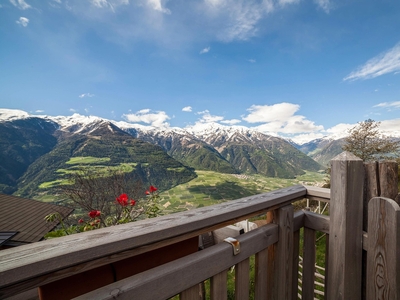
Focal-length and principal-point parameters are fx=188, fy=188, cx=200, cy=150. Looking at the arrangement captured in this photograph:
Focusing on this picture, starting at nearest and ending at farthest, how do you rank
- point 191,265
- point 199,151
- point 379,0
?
point 191,265 < point 379,0 < point 199,151

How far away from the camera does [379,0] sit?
6.38 meters

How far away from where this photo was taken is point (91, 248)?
526mm

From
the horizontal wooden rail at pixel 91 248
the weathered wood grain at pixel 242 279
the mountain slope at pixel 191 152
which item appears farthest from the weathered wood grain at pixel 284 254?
the mountain slope at pixel 191 152

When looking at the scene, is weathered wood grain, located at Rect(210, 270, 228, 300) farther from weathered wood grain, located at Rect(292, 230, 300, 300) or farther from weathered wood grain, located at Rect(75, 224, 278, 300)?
weathered wood grain, located at Rect(292, 230, 300, 300)

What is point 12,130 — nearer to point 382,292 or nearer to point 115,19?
point 115,19

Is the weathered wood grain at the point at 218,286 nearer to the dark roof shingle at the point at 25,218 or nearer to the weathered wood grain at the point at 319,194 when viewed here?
the weathered wood grain at the point at 319,194

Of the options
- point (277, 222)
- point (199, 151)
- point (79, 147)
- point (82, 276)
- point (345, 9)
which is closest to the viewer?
point (82, 276)

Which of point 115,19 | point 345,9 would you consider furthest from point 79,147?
point 345,9

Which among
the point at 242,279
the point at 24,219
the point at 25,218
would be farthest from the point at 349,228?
the point at 25,218

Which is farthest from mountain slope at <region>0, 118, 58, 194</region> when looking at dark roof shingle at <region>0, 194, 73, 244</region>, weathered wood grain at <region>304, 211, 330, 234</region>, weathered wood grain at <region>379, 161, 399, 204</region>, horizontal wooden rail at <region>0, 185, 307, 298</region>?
weathered wood grain at <region>379, 161, 399, 204</region>

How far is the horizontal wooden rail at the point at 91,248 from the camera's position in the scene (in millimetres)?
428

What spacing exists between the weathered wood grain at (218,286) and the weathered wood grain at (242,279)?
0.33 feet

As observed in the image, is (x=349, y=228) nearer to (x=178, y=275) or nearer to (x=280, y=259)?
(x=280, y=259)

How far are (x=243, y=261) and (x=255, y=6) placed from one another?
968 cm
